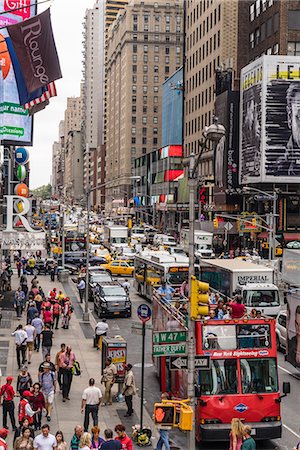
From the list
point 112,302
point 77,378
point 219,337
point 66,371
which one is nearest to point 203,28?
point 112,302

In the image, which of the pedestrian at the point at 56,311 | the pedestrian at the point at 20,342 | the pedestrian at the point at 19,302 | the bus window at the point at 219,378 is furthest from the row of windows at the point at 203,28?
the bus window at the point at 219,378

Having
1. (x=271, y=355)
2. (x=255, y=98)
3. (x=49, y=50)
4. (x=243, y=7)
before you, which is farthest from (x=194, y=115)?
(x=271, y=355)

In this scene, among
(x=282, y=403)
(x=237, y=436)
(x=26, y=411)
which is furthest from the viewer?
(x=282, y=403)

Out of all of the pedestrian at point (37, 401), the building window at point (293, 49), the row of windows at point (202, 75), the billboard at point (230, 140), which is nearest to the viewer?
the pedestrian at point (37, 401)

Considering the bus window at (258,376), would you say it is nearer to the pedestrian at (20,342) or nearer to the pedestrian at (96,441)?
the pedestrian at (96,441)

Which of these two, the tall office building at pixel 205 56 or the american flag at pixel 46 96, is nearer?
the american flag at pixel 46 96

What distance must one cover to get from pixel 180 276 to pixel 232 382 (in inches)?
883

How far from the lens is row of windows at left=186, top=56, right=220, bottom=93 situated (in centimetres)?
10229

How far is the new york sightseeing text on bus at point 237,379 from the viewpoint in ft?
54.5

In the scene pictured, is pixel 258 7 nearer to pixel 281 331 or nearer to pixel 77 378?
pixel 281 331

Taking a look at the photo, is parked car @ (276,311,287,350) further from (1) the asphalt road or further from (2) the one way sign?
(2) the one way sign

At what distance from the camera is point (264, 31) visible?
8981cm

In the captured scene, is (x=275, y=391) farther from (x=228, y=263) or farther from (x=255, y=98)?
(x=255, y=98)

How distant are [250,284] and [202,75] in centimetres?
7999
